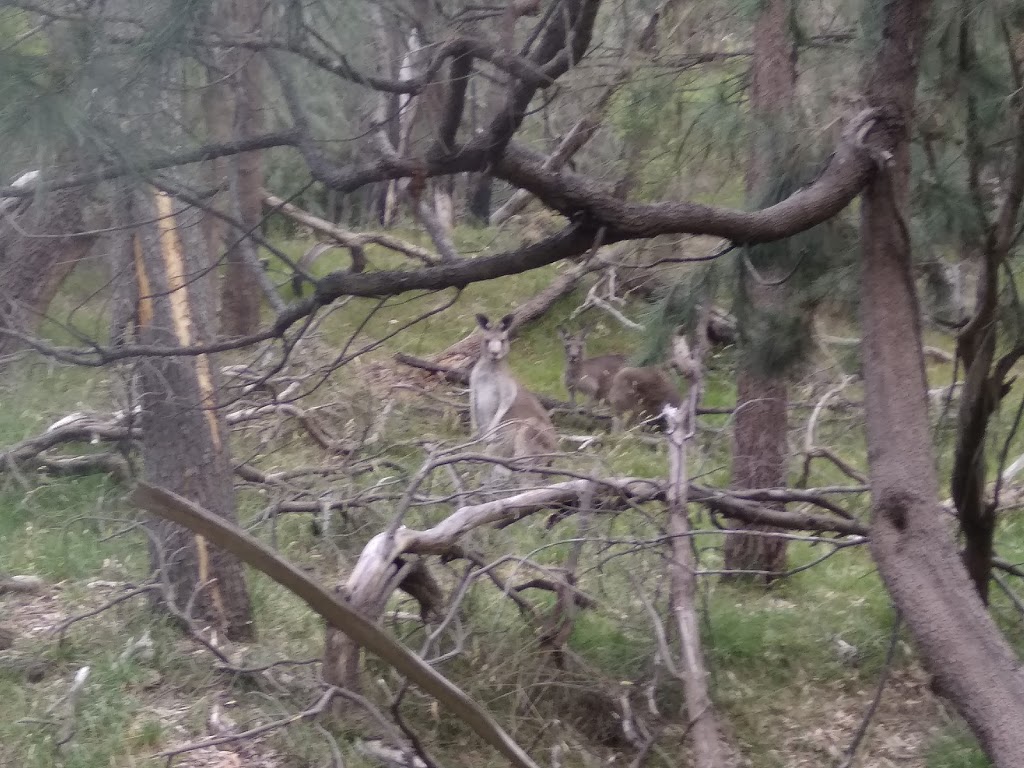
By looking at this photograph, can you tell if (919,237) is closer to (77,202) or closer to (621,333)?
(77,202)

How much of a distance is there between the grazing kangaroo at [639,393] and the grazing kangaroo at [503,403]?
4.92ft

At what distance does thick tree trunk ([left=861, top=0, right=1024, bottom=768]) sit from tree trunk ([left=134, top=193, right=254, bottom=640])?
3241 millimetres

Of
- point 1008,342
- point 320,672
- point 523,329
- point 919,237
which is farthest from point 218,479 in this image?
point 523,329

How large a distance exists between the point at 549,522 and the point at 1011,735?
264cm

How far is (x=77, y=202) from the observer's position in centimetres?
427

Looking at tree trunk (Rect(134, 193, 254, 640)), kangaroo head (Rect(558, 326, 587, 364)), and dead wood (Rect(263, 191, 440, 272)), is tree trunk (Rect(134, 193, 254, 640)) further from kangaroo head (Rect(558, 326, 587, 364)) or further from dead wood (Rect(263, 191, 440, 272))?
kangaroo head (Rect(558, 326, 587, 364))

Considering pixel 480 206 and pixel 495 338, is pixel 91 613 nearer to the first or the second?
pixel 495 338

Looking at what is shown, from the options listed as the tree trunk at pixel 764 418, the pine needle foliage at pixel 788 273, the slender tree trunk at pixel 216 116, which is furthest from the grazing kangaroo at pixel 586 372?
the slender tree trunk at pixel 216 116

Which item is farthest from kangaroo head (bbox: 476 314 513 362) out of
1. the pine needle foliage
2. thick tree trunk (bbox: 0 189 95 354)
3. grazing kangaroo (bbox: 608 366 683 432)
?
the pine needle foliage

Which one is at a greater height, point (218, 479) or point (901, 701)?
point (218, 479)

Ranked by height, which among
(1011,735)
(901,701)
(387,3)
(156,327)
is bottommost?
(901,701)

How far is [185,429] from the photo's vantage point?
214 inches

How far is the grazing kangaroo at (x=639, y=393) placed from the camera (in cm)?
1214

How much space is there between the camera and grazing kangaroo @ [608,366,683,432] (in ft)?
39.8
